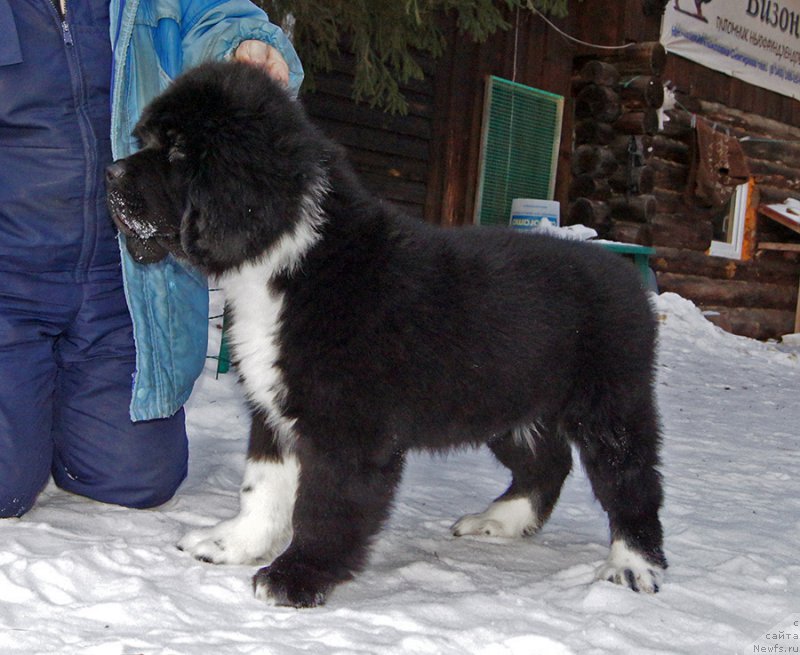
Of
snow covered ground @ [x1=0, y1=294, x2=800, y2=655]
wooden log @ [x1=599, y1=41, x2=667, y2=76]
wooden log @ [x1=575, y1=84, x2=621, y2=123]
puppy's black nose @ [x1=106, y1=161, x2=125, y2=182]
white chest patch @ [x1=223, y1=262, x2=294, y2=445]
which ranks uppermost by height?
wooden log @ [x1=599, y1=41, x2=667, y2=76]

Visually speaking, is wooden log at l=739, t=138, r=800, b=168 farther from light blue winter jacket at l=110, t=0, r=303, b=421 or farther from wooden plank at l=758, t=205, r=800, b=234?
light blue winter jacket at l=110, t=0, r=303, b=421

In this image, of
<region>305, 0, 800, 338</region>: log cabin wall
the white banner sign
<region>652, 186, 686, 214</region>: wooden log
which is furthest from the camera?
<region>652, 186, 686, 214</region>: wooden log

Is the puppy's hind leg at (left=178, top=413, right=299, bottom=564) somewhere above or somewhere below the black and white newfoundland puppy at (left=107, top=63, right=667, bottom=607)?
below

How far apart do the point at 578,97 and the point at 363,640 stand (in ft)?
30.2

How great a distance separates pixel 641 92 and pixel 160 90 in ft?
26.6

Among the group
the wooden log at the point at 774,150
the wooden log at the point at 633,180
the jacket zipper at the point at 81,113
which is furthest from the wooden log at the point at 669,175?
the jacket zipper at the point at 81,113

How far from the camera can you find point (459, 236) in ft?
9.16

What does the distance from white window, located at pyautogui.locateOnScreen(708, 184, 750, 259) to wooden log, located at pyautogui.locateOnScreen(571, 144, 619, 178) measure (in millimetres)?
3372

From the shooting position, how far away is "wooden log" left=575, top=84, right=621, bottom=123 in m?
10.2

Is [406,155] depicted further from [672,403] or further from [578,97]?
[672,403]

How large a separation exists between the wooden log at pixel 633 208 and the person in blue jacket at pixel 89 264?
769 cm

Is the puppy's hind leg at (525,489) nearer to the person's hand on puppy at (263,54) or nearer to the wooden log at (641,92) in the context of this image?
the person's hand on puppy at (263,54)

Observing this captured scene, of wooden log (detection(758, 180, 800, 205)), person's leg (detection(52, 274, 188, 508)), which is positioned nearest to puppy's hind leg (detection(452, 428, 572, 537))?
person's leg (detection(52, 274, 188, 508))

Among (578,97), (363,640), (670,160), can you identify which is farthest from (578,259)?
(670,160)
